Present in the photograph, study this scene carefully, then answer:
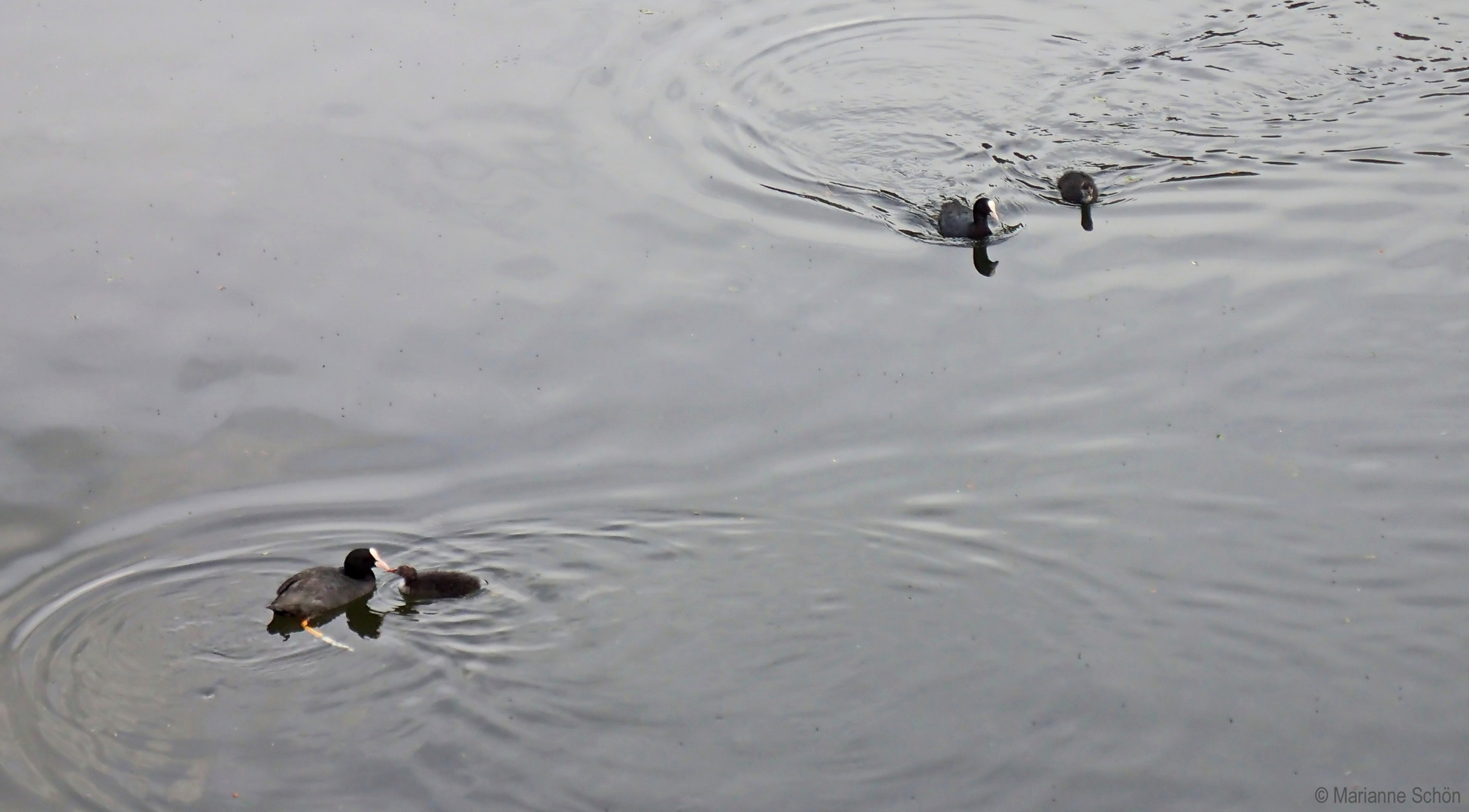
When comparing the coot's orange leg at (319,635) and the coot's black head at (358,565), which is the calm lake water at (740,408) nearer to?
the coot's orange leg at (319,635)

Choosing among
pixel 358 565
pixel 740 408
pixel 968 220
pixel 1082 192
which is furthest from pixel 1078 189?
pixel 358 565

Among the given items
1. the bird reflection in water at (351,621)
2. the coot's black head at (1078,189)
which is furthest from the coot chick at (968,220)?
the bird reflection in water at (351,621)

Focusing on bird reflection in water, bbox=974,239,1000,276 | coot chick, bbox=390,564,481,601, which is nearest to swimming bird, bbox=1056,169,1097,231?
bird reflection in water, bbox=974,239,1000,276

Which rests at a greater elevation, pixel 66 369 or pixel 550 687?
pixel 66 369

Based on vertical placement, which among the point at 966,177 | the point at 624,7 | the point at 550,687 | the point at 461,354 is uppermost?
the point at 624,7

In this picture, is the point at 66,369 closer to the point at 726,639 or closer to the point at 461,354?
the point at 461,354

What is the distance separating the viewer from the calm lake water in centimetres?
1031

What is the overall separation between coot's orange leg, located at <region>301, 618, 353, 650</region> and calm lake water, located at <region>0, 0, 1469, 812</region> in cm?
8

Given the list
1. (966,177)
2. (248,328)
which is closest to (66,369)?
(248,328)

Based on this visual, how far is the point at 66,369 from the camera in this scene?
48.1 ft

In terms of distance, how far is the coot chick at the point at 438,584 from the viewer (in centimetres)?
1148

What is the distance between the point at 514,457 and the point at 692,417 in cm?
177

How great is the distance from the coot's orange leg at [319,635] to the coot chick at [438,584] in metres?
0.67

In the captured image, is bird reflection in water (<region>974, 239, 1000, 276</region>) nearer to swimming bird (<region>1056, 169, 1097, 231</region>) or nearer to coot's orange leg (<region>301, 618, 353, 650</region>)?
swimming bird (<region>1056, 169, 1097, 231</region>)
